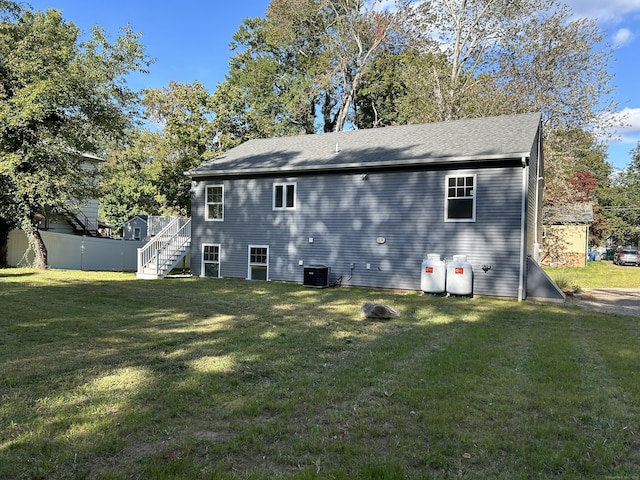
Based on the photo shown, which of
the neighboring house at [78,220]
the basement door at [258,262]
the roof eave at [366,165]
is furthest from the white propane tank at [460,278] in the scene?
the neighboring house at [78,220]

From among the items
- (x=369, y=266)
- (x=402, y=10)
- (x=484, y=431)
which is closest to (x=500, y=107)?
(x=402, y=10)

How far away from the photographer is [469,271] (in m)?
11.8

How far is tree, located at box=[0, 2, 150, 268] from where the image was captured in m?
14.9

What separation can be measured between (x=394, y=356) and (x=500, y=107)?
19.9 metres

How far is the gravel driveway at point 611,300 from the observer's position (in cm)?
1041

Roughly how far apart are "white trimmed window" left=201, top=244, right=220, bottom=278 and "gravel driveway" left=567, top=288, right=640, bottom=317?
1160cm

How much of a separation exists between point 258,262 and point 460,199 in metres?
7.30

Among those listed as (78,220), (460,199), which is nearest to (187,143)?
(78,220)

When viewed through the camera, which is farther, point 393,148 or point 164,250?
point 164,250

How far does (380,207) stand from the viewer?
13.7 metres

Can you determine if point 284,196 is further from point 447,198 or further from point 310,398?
point 310,398

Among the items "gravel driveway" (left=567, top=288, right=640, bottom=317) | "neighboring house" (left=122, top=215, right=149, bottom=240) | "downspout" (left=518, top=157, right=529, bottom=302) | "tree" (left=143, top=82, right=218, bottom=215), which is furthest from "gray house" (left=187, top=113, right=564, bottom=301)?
"neighboring house" (left=122, top=215, right=149, bottom=240)

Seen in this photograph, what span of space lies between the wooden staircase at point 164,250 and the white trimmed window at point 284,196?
13.7ft

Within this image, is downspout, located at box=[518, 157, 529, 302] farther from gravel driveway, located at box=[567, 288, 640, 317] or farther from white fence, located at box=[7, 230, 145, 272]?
white fence, located at box=[7, 230, 145, 272]
